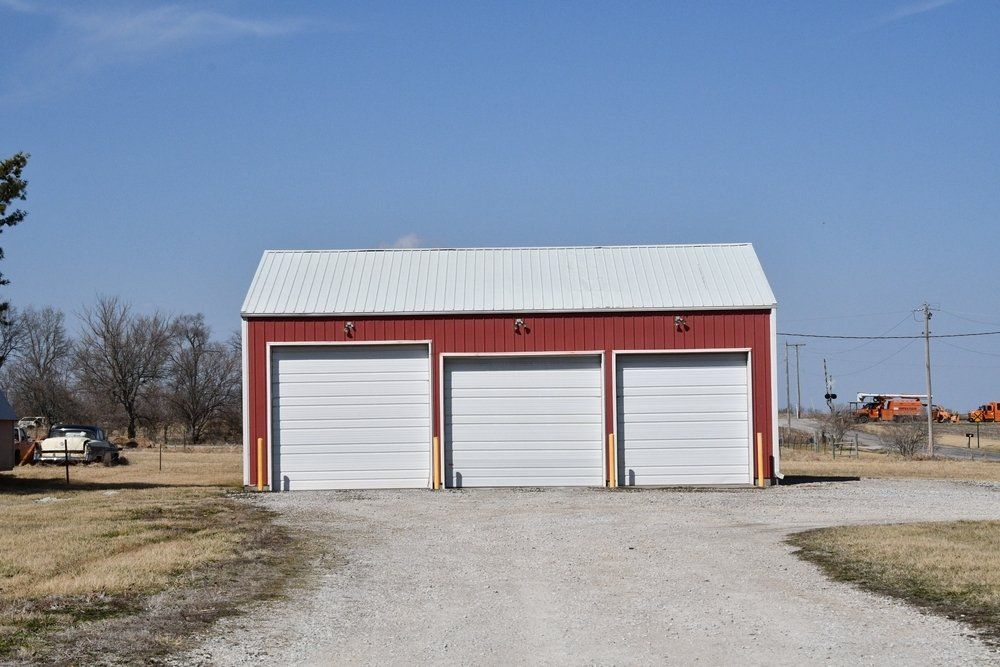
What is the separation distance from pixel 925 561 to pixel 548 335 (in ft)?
42.5

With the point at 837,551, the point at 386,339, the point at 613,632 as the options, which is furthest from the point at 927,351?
the point at 613,632

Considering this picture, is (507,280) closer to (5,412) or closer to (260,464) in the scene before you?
(260,464)

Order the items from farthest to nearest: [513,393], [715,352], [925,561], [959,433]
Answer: [959,433] → [513,393] → [715,352] → [925,561]

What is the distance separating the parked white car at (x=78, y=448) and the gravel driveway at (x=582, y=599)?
2549cm

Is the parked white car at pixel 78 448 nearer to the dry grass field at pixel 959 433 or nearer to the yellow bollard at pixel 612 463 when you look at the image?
the yellow bollard at pixel 612 463

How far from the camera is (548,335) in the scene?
2428 cm

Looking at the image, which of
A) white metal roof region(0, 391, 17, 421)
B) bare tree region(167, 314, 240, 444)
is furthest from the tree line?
white metal roof region(0, 391, 17, 421)

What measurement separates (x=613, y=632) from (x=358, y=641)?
1.96 metres

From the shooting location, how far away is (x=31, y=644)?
831 centimetres

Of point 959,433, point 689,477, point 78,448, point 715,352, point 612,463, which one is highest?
point 715,352

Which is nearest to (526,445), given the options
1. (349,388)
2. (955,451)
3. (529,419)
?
(529,419)

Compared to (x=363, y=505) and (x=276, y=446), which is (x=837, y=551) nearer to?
(x=363, y=505)

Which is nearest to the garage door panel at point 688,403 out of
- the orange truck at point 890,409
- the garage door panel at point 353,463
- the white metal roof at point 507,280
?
the white metal roof at point 507,280

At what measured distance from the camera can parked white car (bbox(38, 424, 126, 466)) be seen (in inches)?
1612
